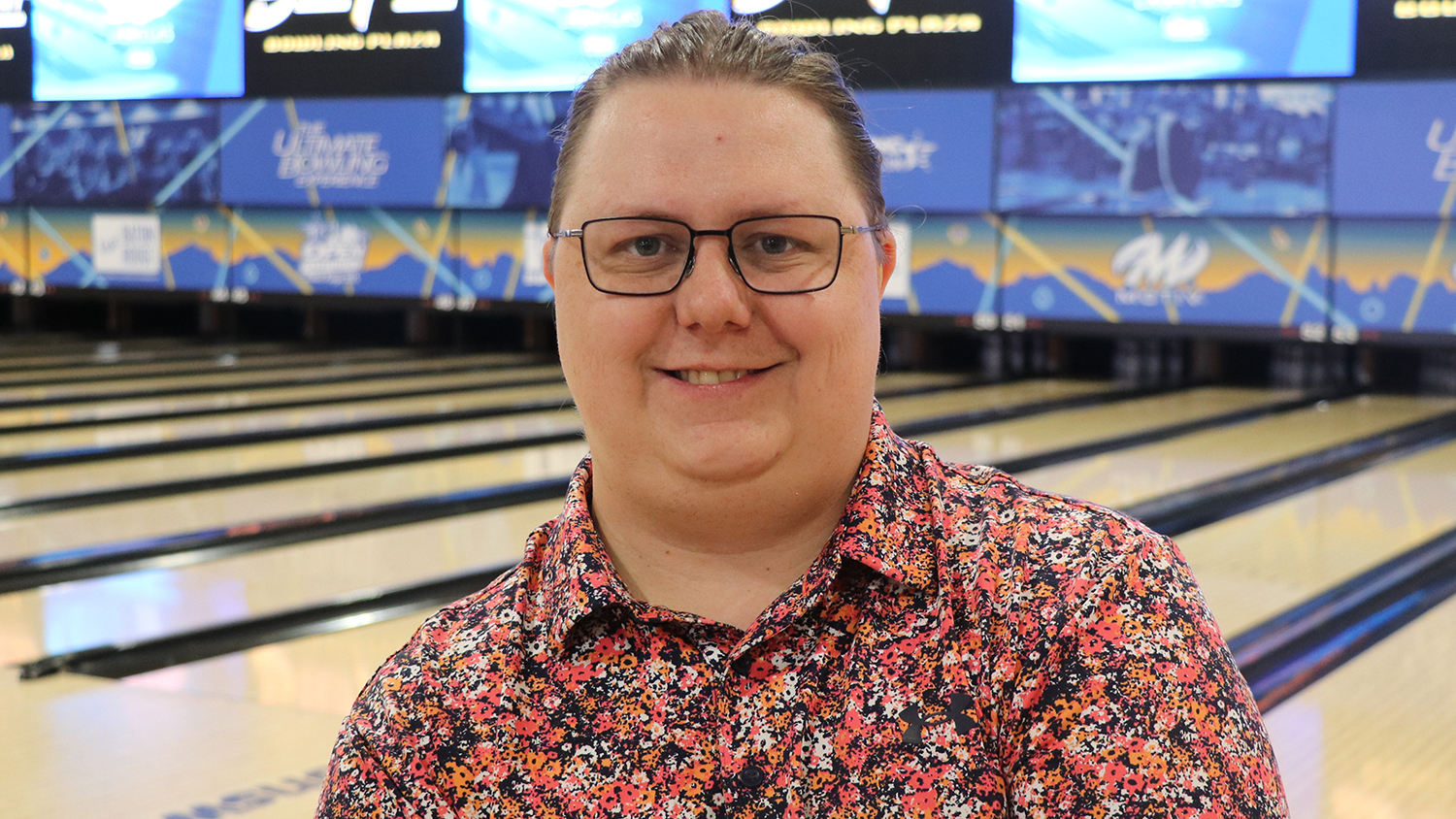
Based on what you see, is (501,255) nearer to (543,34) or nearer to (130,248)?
(543,34)

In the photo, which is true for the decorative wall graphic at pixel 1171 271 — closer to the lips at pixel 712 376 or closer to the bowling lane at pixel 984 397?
the bowling lane at pixel 984 397

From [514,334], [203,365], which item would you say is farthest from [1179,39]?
[203,365]

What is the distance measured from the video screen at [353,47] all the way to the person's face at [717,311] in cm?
740

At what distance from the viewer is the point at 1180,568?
0.78 meters

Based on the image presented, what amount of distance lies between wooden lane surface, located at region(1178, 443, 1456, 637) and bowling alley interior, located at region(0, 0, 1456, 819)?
0.02 meters

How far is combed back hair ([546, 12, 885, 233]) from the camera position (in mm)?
827

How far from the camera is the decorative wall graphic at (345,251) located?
26.3 ft

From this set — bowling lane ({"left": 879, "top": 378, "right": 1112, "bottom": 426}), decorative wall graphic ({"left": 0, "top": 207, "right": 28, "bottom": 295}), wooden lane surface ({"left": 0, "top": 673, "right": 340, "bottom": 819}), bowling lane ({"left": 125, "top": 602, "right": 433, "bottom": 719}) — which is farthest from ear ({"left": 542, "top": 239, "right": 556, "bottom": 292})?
decorative wall graphic ({"left": 0, "top": 207, "right": 28, "bottom": 295})

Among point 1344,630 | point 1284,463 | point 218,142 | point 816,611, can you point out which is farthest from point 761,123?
point 218,142

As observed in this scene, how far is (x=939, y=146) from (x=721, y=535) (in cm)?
636

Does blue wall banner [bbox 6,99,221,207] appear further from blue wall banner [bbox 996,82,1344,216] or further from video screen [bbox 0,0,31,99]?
blue wall banner [bbox 996,82,1344,216]

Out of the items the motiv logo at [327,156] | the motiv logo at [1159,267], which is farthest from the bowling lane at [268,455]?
the motiv logo at [327,156]

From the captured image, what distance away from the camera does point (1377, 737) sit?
218 cm

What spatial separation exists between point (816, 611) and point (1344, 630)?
2232 millimetres
